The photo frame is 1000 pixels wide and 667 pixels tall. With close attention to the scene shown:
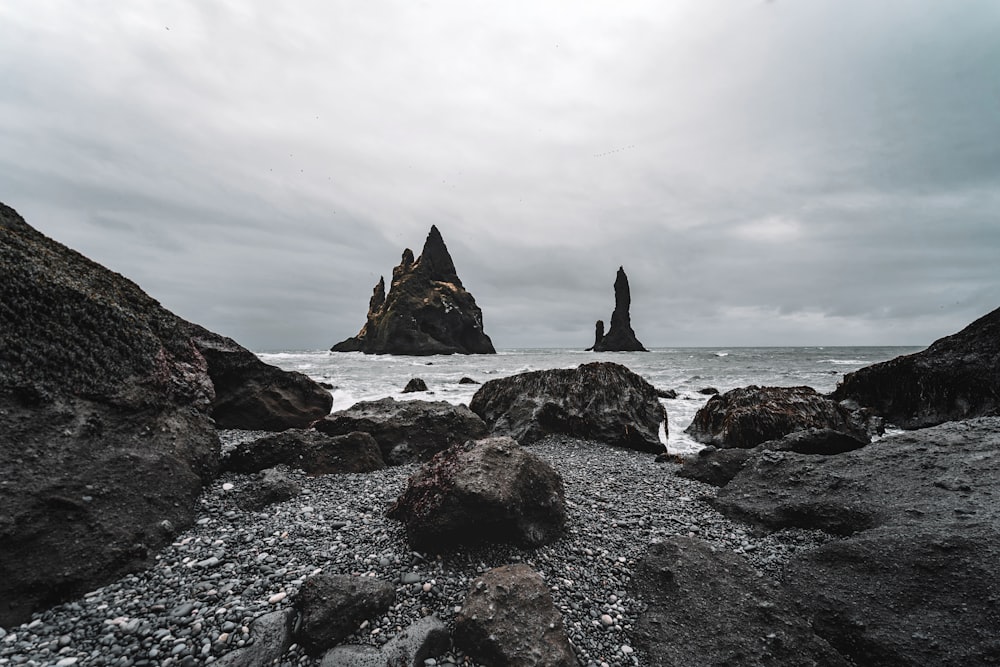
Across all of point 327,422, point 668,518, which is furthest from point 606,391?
point 327,422

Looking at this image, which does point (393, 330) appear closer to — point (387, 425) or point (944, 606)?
point (387, 425)

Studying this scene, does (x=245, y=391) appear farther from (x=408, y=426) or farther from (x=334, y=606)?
(x=334, y=606)

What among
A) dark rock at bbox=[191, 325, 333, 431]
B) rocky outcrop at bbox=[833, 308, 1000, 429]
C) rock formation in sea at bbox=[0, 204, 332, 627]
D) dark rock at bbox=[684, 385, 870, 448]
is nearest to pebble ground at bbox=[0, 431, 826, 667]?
rock formation in sea at bbox=[0, 204, 332, 627]

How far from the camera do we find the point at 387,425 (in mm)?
8680

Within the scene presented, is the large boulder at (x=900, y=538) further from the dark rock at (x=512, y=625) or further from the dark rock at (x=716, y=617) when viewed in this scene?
the dark rock at (x=512, y=625)

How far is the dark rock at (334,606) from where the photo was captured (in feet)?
10.8

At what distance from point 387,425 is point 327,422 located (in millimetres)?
1355

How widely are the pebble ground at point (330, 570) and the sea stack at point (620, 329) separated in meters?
115

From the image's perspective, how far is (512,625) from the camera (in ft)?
11.0

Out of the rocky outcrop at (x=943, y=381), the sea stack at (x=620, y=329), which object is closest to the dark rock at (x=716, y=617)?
the rocky outcrop at (x=943, y=381)

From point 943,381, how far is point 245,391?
18.8m

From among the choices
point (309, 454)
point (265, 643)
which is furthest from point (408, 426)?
point (265, 643)

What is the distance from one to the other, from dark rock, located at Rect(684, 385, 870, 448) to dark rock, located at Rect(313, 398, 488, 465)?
6681 millimetres

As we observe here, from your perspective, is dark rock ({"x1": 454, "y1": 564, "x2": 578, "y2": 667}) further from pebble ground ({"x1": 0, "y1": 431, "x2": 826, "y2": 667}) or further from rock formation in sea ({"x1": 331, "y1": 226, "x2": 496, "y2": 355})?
rock formation in sea ({"x1": 331, "y1": 226, "x2": 496, "y2": 355})
